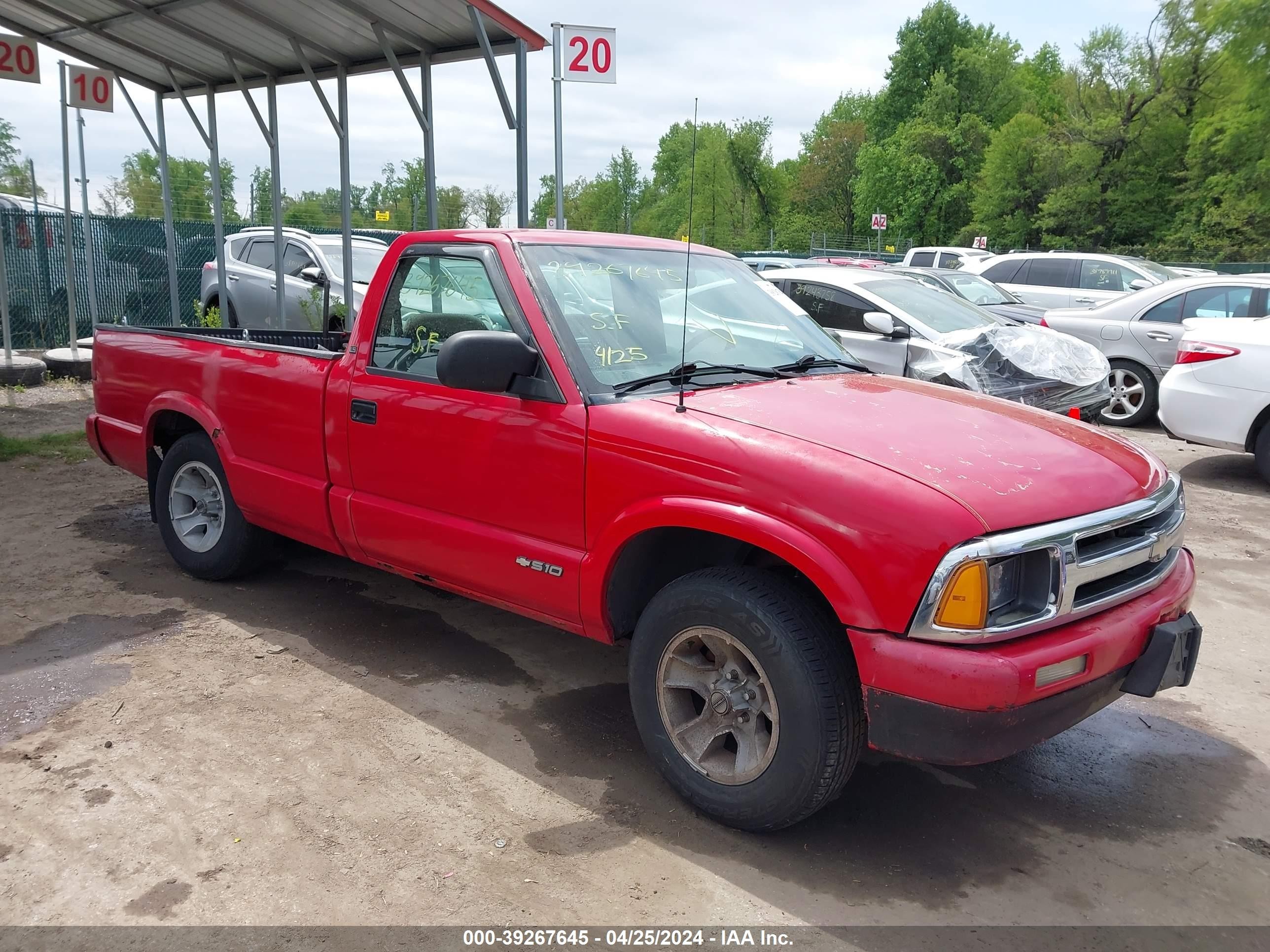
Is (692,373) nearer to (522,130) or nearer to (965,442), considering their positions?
(965,442)

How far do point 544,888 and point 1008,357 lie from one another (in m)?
6.86

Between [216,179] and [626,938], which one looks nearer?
[626,938]

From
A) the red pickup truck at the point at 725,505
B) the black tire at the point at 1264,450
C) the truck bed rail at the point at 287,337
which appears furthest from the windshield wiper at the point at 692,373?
the black tire at the point at 1264,450

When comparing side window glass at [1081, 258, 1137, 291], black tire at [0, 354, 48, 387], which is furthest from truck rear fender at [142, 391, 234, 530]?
side window glass at [1081, 258, 1137, 291]

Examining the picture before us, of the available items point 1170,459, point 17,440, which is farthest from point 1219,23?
point 17,440

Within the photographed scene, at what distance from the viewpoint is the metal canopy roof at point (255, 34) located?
7219 millimetres

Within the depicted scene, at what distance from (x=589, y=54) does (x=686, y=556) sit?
6010 mm

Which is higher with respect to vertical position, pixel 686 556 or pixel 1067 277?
pixel 1067 277

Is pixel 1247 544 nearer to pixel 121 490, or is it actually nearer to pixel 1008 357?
pixel 1008 357

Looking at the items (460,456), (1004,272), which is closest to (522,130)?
(460,456)

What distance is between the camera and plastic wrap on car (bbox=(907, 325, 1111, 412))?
8195 millimetres

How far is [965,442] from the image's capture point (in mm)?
3184

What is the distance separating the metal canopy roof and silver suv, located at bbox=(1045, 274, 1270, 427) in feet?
22.7

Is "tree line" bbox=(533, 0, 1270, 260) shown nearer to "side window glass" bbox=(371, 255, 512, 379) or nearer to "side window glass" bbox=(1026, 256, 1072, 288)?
"side window glass" bbox=(1026, 256, 1072, 288)
